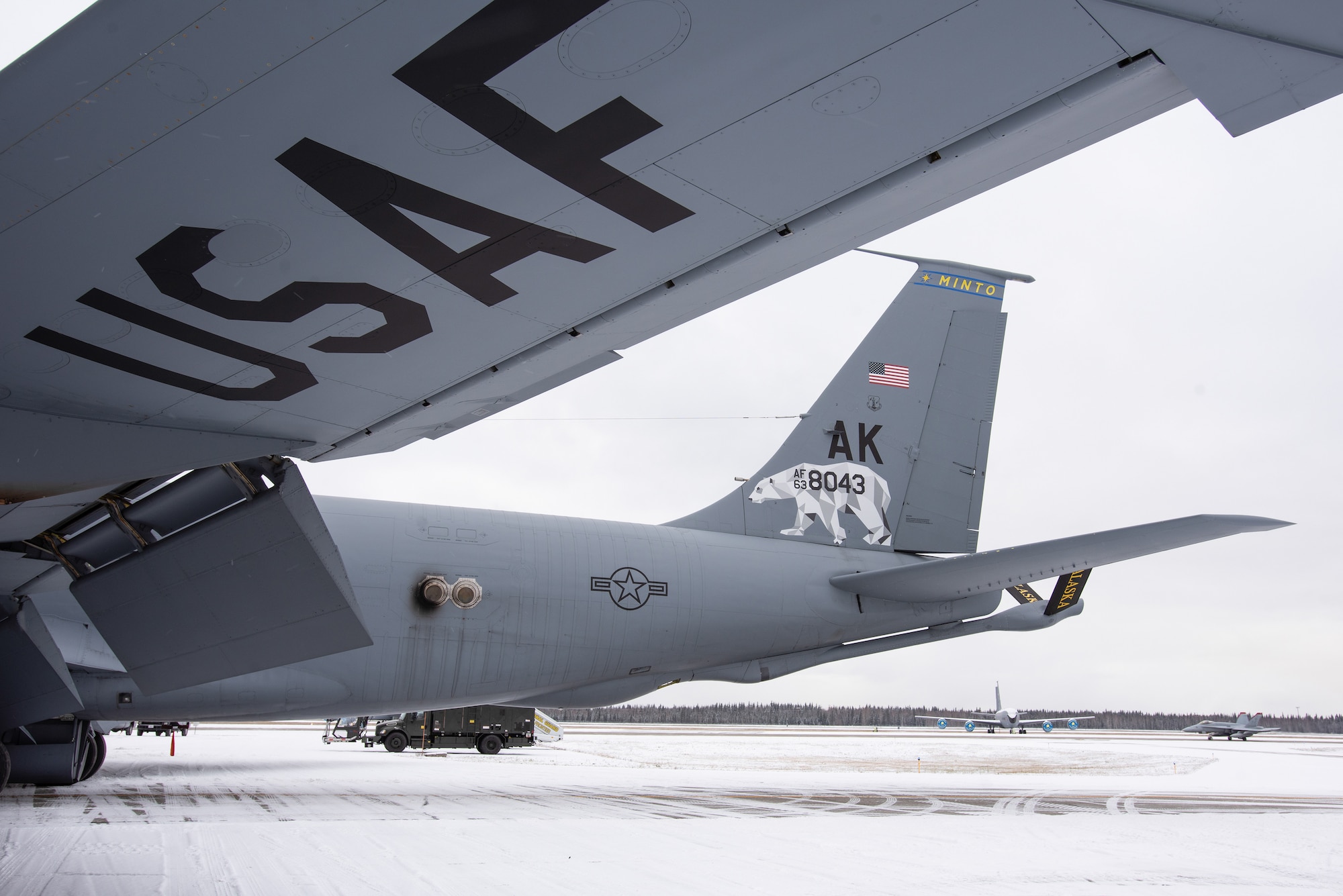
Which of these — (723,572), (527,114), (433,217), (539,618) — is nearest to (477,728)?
(539,618)

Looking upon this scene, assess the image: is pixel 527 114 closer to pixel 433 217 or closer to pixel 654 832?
pixel 433 217

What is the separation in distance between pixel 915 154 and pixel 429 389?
2992 millimetres

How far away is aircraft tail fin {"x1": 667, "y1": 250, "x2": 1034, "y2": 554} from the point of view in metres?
15.0

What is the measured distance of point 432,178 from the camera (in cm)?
351

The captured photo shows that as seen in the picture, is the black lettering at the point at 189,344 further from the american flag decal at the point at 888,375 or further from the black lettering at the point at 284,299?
the american flag decal at the point at 888,375

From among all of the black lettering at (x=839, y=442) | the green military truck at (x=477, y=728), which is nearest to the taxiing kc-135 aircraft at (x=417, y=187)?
the black lettering at (x=839, y=442)

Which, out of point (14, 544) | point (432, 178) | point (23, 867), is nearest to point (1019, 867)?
point (432, 178)

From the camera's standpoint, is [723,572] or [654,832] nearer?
[654,832]

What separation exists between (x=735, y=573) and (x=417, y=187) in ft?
34.4

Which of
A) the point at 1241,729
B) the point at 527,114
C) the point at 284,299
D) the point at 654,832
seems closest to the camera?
the point at 527,114

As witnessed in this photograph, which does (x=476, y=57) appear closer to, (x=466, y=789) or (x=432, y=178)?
(x=432, y=178)

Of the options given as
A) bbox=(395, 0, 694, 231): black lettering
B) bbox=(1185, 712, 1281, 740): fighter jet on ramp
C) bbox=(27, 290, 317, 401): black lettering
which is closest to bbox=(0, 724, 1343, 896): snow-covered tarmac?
bbox=(27, 290, 317, 401): black lettering

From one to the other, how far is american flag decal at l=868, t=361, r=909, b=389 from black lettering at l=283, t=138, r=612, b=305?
11.9 metres

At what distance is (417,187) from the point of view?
3537 millimetres
